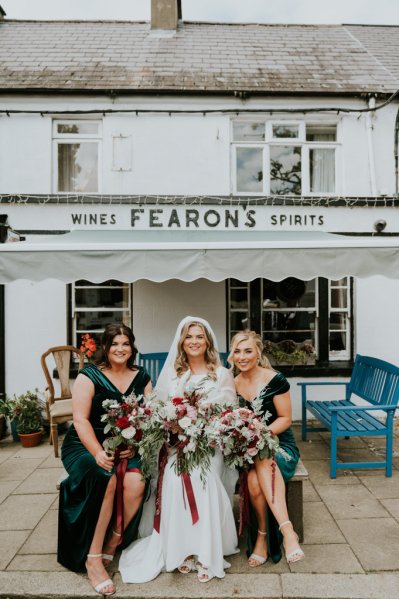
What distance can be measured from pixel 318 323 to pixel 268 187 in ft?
7.95

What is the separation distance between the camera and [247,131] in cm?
704

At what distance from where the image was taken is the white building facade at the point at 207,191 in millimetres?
6445

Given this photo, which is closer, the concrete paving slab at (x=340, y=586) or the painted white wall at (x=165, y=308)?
the concrete paving slab at (x=340, y=586)

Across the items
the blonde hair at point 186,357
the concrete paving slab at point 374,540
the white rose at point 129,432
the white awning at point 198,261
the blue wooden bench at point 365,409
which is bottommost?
the concrete paving slab at point 374,540

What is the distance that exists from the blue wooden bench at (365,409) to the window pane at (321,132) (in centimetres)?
386

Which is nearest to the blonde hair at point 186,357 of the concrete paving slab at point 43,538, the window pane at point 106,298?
the concrete paving slab at point 43,538

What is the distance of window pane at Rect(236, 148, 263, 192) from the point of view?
7.07 meters

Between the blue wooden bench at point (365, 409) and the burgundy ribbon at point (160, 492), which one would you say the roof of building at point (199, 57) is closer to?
the blue wooden bench at point (365, 409)

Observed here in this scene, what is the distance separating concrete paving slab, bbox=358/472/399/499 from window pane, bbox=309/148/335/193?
4.54 meters

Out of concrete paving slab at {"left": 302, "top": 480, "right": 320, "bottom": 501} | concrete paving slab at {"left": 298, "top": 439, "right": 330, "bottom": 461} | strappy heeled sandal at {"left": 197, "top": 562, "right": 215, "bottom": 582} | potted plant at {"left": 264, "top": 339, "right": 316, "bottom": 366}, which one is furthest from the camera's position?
potted plant at {"left": 264, "top": 339, "right": 316, "bottom": 366}

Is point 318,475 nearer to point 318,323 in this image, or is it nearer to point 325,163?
point 318,323

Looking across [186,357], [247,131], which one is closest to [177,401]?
[186,357]

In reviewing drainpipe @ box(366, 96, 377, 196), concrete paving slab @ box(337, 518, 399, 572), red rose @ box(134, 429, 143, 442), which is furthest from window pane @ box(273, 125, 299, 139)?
concrete paving slab @ box(337, 518, 399, 572)

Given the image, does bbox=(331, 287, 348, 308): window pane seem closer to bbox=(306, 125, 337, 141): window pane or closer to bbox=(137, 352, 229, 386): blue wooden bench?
bbox=(137, 352, 229, 386): blue wooden bench
